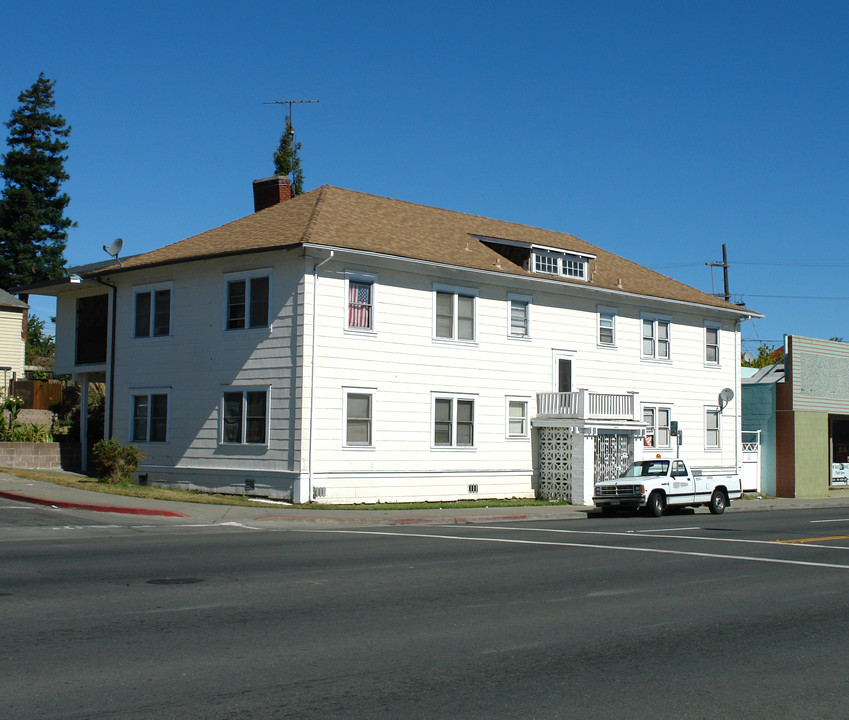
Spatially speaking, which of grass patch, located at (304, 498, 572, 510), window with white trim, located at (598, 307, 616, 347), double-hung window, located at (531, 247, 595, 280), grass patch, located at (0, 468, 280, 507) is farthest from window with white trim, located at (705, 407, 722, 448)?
grass patch, located at (0, 468, 280, 507)

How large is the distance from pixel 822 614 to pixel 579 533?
1006 cm

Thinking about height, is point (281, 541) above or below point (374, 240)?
below

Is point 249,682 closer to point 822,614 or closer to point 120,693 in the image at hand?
point 120,693

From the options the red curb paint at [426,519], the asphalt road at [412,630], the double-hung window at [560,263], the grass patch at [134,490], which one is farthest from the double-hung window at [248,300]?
the asphalt road at [412,630]

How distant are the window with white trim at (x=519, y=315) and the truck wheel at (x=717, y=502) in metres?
8.23

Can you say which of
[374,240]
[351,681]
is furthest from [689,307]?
[351,681]

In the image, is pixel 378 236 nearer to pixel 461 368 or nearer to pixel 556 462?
pixel 461 368

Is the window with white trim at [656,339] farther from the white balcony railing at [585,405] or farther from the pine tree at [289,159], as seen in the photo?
the pine tree at [289,159]

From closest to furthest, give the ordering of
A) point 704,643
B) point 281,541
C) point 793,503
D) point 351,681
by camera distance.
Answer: point 351,681, point 704,643, point 281,541, point 793,503

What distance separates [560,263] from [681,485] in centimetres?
980

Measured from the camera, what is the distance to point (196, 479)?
2823cm

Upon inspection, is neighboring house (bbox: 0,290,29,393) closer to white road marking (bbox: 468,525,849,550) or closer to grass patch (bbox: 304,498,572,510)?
grass patch (bbox: 304,498,572,510)

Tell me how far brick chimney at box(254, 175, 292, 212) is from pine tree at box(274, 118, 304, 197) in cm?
2608

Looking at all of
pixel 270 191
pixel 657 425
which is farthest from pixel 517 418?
pixel 270 191
